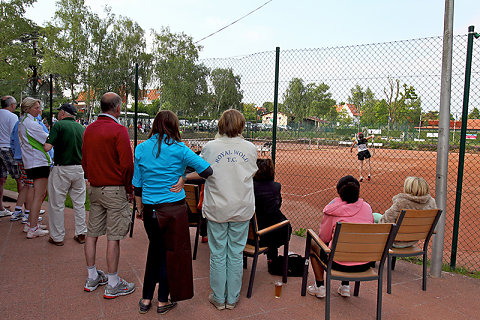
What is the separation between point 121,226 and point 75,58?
27.0 meters

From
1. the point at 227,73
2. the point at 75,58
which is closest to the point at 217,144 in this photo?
the point at 227,73

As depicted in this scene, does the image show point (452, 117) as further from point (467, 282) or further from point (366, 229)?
point (366, 229)

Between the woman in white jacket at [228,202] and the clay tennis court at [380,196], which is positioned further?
the clay tennis court at [380,196]

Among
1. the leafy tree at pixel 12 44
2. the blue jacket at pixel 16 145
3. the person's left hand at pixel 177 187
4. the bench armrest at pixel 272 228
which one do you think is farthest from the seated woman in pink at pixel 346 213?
the leafy tree at pixel 12 44

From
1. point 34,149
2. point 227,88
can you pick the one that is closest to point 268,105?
point 227,88

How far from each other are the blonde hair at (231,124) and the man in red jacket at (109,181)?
85 cm

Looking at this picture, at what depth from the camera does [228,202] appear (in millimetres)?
2705

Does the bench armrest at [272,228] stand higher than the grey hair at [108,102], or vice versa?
the grey hair at [108,102]

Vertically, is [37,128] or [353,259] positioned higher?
[37,128]

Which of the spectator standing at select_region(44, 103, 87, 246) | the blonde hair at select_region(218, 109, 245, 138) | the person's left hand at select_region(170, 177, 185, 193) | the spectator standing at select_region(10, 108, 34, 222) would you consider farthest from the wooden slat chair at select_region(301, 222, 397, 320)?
the spectator standing at select_region(10, 108, 34, 222)

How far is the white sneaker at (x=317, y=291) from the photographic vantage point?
3.07 meters

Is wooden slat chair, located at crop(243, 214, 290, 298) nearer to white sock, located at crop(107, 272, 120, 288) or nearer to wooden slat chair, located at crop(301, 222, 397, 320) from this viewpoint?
wooden slat chair, located at crop(301, 222, 397, 320)

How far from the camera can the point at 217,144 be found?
277 centimetres

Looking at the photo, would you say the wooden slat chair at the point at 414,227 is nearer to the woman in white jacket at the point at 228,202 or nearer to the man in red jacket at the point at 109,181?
the woman in white jacket at the point at 228,202
